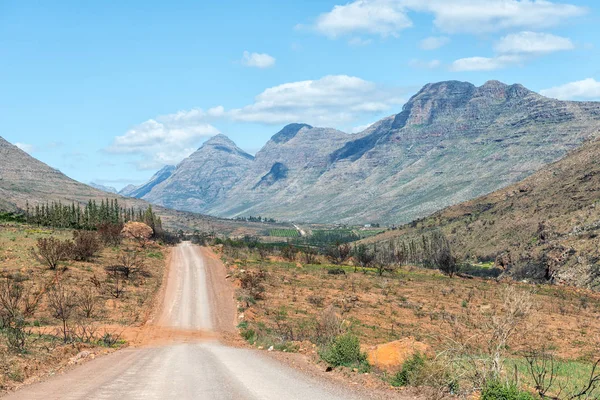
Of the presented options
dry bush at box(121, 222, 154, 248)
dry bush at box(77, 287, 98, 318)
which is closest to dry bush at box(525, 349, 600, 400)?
dry bush at box(77, 287, 98, 318)

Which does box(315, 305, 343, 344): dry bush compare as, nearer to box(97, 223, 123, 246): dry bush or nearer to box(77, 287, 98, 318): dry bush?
box(77, 287, 98, 318): dry bush

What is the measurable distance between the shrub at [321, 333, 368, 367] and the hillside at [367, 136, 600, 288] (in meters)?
64.0

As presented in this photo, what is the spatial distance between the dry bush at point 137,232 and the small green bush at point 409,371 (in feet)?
228

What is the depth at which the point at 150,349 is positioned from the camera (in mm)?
24281

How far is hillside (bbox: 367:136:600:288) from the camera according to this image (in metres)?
80.9

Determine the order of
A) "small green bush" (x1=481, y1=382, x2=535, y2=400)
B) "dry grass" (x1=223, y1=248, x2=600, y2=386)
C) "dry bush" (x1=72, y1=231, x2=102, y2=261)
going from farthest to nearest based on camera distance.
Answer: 1. "dry bush" (x1=72, y1=231, x2=102, y2=261)
2. "dry grass" (x1=223, y1=248, x2=600, y2=386)
3. "small green bush" (x1=481, y1=382, x2=535, y2=400)

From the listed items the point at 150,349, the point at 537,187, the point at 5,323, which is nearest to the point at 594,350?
the point at 150,349

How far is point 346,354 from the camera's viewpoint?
18.0 meters

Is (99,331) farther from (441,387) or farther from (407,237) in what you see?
(407,237)

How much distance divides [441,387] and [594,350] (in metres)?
23.3

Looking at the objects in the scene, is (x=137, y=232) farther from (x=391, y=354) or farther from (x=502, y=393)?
(x=502, y=393)

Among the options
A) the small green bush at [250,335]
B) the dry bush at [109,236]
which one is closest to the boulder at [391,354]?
the small green bush at [250,335]

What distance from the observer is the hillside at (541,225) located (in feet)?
266

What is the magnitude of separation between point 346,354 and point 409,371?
336 centimetres
